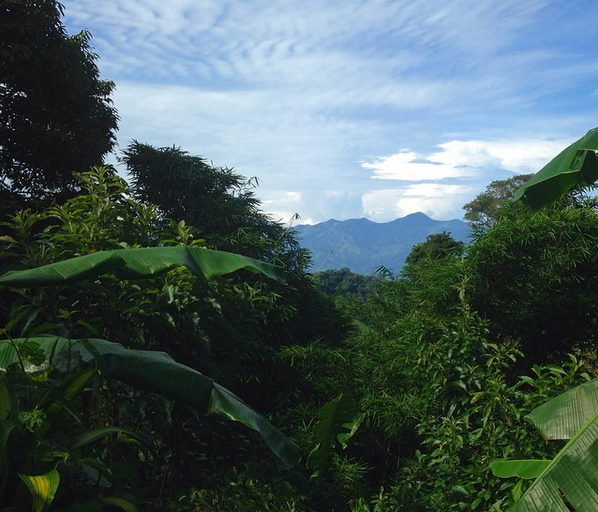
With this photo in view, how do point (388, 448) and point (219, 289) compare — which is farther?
point (388, 448)

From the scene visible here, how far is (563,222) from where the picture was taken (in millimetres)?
5383

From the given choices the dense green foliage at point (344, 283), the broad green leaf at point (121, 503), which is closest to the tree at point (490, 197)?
the dense green foliage at point (344, 283)

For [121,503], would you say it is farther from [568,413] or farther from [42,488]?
[568,413]

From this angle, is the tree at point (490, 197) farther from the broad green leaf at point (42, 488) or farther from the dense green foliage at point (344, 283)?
the broad green leaf at point (42, 488)

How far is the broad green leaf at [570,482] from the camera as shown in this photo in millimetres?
2900

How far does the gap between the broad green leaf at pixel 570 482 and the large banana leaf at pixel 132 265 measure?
1794 millimetres

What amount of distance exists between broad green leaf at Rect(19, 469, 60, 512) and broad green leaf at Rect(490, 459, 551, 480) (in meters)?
2.48

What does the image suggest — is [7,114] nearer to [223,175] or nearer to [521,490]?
[223,175]

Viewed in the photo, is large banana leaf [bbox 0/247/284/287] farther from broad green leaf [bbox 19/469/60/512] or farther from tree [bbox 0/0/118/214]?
tree [bbox 0/0/118/214]

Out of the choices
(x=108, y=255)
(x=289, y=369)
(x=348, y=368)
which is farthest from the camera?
(x=289, y=369)

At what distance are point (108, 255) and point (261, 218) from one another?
240 inches

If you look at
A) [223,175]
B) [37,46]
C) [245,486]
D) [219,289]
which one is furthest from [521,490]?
[37,46]

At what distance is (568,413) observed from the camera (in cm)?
354

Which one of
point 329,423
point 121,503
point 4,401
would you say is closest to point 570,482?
point 329,423
